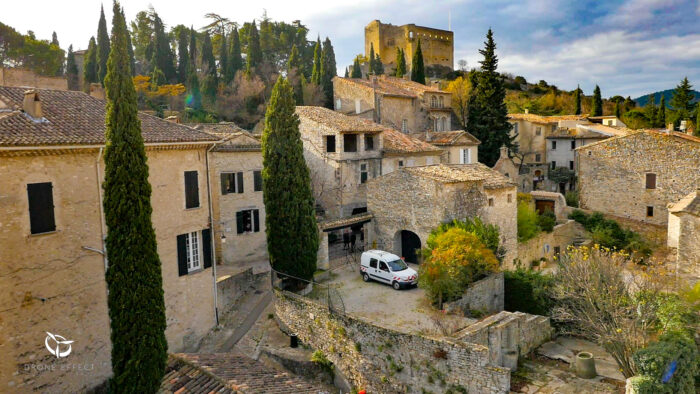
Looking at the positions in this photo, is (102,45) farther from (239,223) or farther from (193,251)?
(193,251)

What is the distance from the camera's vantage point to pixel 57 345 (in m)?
14.8

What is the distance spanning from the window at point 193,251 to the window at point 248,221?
6981 mm

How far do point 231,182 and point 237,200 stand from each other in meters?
1.01

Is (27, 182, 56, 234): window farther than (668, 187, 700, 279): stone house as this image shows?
No

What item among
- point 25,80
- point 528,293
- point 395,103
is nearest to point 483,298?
point 528,293

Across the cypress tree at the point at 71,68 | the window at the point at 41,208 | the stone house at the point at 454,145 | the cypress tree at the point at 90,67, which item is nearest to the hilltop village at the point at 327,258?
the window at the point at 41,208

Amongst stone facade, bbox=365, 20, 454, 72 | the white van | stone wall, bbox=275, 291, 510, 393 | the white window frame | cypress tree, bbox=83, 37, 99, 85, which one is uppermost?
stone facade, bbox=365, 20, 454, 72

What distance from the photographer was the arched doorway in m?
26.5

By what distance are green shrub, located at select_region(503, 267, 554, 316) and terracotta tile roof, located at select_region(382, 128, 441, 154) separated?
13.5 m

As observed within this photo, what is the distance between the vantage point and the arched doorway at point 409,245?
26484 millimetres

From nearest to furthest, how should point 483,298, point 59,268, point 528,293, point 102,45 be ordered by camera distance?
point 59,268, point 483,298, point 528,293, point 102,45

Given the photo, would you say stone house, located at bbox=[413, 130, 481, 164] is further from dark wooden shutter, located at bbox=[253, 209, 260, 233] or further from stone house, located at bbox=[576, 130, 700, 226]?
dark wooden shutter, located at bbox=[253, 209, 260, 233]

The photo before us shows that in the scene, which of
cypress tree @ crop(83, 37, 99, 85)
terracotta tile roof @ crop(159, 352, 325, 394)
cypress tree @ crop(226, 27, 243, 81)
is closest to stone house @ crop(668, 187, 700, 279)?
terracotta tile roof @ crop(159, 352, 325, 394)

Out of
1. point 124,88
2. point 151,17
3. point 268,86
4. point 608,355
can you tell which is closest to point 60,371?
point 124,88
